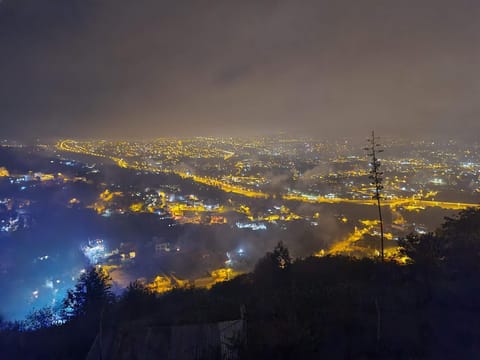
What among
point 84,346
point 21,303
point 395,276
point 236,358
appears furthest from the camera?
point 21,303

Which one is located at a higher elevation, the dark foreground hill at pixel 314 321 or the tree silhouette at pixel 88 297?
the dark foreground hill at pixel 314 321

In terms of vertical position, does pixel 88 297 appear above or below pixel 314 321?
below

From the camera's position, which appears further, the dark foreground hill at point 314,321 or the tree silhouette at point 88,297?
the tree silhouette at point 88,297

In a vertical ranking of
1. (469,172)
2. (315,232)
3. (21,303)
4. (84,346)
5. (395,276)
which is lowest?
(21,303)

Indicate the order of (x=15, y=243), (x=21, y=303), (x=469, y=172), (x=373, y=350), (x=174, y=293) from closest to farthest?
1. (x=373, y=350)
2. (x=174, y=293)
3. (x=21, y=303)
4. (x=15, y=243)
5. (x=469, y=172)

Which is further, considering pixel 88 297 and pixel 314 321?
pixel 88 297

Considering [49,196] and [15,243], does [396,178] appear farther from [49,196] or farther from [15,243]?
[49,196]

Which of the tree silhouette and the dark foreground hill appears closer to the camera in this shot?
the dark foreground hill

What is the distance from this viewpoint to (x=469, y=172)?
132 feet

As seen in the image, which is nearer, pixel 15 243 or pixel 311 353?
pixel 311 353

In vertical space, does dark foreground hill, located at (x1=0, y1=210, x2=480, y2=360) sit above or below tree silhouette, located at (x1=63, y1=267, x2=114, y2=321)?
above

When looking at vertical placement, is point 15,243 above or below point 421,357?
below

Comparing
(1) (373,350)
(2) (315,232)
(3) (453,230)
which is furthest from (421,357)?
(2) (315,232)

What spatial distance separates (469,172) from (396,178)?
374 inches
